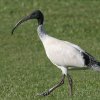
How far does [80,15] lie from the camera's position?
2453 cm

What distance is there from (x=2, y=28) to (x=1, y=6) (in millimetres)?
4131

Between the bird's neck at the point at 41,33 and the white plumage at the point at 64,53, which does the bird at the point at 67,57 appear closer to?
the white plumage at the point at 64,53

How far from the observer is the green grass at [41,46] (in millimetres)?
11875

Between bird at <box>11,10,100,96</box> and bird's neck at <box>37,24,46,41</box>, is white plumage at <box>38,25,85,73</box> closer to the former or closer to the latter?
bird at <box>11,10,100,96</box>

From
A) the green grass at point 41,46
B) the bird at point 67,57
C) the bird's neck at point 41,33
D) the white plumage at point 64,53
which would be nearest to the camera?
the bird at point 67,57

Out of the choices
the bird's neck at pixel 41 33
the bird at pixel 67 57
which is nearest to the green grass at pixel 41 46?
the bird at pixel 67 57

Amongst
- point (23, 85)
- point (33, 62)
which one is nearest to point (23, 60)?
point (33, 62)

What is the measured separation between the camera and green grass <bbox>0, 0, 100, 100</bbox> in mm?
11875

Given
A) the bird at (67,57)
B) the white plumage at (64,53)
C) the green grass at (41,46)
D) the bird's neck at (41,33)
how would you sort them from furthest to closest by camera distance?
the green grass at (41,46) → the bird's neck at (41,33) → the white plumage at (64,53) → the bird at (67,57)

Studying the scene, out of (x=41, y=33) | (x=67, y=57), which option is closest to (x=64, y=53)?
(x=67, y=57)

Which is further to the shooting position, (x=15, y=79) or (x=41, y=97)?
(x=15, y=79)

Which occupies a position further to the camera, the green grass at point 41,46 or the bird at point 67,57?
the green grass at point 41,46

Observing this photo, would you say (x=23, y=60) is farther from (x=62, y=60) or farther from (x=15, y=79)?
(x=62, y=60)

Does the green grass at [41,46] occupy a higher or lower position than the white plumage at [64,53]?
lower
